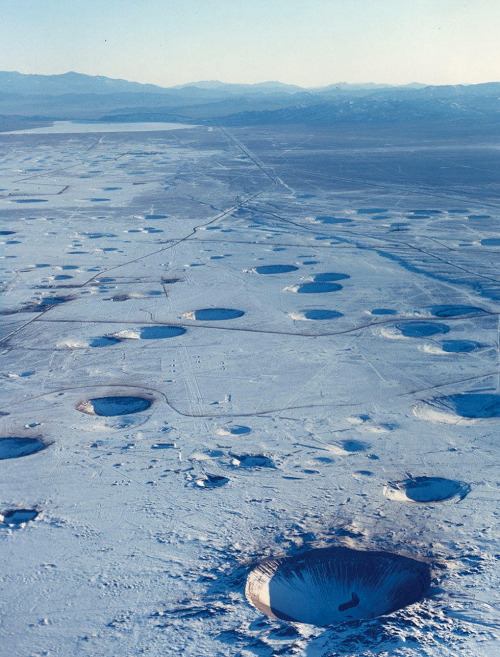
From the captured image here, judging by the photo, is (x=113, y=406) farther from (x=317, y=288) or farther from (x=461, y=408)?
(x=317, y=288)

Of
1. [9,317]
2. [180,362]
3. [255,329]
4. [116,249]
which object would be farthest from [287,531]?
[116,249]

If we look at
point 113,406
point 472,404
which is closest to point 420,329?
point 472,404

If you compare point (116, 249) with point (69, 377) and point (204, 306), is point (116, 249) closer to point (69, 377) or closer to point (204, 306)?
point (204, 306)

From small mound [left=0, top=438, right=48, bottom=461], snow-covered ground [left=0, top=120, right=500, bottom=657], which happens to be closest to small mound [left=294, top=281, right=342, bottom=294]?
snow-covered ground [left=0, top=120, right=500, bottom=657]

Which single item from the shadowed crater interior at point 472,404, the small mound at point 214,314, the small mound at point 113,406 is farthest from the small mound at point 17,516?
the small mound at point 214,314

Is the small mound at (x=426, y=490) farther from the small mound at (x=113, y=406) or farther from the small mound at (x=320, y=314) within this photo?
the small mound at (x=320, y=314)

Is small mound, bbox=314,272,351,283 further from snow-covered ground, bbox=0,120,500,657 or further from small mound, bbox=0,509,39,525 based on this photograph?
small mound, bbox=0,509,39,525
